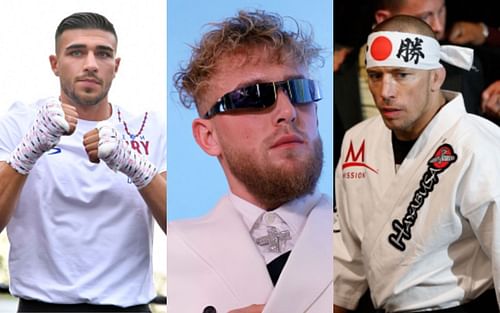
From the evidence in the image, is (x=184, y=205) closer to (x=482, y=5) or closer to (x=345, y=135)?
(x=345, y=135)

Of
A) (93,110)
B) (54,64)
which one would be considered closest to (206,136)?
(93,110)

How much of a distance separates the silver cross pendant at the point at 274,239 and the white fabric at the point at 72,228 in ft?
1.81

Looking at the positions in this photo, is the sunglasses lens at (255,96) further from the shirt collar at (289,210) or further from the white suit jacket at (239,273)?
the white suit jacket at (239,273)

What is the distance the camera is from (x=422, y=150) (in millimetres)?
3523

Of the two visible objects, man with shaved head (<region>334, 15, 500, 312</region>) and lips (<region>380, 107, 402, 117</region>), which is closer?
man with shaved head (<region>334, 15, 500, 312</region>)

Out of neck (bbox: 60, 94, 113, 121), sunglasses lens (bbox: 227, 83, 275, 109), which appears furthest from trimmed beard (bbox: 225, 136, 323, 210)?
neck (bbox: 60, 94, 113, 121)

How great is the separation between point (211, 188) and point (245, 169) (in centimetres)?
17

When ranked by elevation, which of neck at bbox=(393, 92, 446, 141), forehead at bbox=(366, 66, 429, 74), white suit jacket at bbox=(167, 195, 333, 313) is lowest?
white suit jacket at bbox=(167, 195, 333, 313)

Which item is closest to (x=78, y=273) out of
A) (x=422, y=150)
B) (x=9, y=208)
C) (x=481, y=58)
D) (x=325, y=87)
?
(x=9, y=208)

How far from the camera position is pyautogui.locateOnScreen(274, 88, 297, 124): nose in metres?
3.50

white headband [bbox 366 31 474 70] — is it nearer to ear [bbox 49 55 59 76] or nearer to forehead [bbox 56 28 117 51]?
forehead [bbox 56 28 117 51]

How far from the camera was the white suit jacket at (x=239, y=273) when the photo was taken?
11.4ft

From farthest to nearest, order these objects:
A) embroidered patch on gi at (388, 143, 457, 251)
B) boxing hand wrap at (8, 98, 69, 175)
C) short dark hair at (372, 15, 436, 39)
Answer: short dark hair at (372, 15, 436, 39)
embroidered patch on gi at (388, 143, 457, 251)
boxing hand wrap at (8, 98, 69, 175)

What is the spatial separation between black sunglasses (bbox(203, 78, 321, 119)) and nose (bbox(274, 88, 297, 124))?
0.02 m
